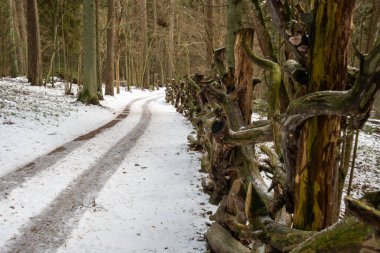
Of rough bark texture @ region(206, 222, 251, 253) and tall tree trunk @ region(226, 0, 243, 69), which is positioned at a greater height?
tall tree trunk @ region(226, 0, 243, 69)

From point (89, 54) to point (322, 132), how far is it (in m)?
18.4

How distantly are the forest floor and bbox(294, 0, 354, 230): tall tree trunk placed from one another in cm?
267

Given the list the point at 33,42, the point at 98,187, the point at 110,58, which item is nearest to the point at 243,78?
the point at 98,187

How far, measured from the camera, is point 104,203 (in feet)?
20.3

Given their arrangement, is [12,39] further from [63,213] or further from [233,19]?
[63,213]

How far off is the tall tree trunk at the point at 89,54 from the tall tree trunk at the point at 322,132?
17.8m

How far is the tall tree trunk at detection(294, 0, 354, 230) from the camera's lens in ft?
7.42

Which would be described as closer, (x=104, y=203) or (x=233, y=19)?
(x=104, y=203)

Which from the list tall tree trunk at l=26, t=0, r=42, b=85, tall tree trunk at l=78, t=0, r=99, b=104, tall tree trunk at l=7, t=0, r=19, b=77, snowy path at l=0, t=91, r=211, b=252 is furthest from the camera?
tall tree trunk at l=7, t=0, r=19, b=77

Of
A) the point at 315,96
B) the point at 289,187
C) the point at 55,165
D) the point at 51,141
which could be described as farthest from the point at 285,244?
the point at 51,141

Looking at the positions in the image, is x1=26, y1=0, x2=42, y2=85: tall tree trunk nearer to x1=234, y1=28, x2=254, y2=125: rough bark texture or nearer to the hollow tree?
x1=234, y1=28, x2=254, y2=125: rough bark texture

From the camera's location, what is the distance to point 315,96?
220cm

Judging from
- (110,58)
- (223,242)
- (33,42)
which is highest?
(33,42)

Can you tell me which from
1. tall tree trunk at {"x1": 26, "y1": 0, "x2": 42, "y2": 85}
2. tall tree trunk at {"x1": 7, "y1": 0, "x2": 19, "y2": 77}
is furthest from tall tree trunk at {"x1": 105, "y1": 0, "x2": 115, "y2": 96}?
tall tree trunk at {"x1": 7, "y1": 0, "x2": 19, "y2": 77}
